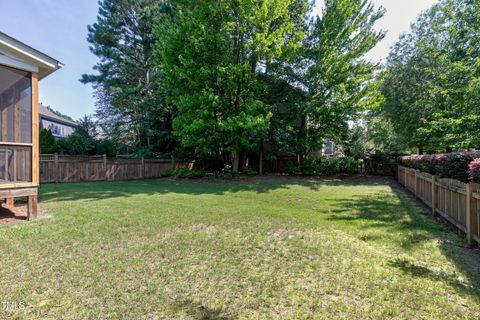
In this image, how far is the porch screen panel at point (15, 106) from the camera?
18.3 ft

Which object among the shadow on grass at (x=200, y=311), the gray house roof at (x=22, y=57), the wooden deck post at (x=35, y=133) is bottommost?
the shadow on grass at (x=200, y=311)

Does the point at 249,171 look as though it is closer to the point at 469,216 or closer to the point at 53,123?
the point at 469,216

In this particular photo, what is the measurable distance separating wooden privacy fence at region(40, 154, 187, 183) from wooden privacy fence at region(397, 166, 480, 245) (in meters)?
13.7

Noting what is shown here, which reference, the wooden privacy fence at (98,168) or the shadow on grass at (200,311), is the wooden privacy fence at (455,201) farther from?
the wooden privacy fence at (98,168)

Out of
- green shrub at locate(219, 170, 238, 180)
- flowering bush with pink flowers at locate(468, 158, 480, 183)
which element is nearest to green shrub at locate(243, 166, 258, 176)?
green shrub at locate(219, 170, 238, 180)

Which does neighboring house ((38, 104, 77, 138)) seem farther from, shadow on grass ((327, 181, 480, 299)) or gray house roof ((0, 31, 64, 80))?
shadow on grass ((327, 181, 480, 299))

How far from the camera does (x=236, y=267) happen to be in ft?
10.6

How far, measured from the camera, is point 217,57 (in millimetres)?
13219

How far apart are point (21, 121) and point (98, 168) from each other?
858cm

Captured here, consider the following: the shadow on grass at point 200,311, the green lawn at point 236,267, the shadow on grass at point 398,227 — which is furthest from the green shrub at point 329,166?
the shadow on grass at point 200,311

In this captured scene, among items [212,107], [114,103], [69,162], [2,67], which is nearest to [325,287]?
[2,67]

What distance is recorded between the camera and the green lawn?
7.90 ft

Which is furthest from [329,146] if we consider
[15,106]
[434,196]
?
[15,106]

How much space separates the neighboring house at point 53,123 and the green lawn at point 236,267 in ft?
84.8
